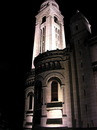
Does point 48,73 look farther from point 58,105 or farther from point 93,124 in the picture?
point 93,124

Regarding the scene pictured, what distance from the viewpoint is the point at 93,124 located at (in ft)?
72.7

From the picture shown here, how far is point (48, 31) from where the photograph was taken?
160 feet

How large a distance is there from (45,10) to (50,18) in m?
5.65

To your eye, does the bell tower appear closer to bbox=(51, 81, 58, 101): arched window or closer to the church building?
the church building

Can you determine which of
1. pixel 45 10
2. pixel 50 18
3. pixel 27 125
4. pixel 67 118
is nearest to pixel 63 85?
pixel 67 118

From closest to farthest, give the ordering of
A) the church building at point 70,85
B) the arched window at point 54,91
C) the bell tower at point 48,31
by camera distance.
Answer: the church building at point 70,85
the arched window at point 54,91
the bell tower at point 48,31

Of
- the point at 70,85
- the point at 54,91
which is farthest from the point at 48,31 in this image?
the point at 70,85

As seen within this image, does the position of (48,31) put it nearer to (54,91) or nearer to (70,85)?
(54,91)

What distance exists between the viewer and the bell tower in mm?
47656

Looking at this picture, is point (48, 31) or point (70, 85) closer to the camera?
point (70, 85)

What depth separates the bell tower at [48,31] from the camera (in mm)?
47656

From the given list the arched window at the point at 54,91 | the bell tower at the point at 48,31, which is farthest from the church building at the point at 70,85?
the bell tower at the point at 48,31

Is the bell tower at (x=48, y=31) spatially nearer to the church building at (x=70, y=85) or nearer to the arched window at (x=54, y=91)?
the church building at (x=70, y=85)

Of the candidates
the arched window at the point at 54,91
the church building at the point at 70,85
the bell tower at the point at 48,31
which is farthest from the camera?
the bell tower at the point at 48,31
